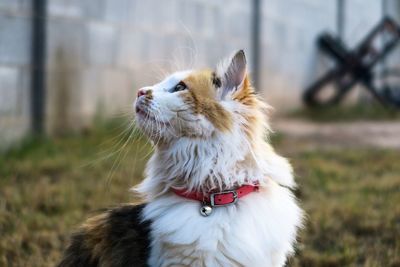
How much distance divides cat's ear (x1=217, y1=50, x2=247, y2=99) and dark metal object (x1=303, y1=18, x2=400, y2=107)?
940cm

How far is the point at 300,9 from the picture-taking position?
11102mm

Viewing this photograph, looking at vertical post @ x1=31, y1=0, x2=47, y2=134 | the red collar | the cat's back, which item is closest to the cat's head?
the red collar

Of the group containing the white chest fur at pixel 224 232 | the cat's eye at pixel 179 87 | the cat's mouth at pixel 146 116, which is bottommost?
the white chest fur at pixel 224 232

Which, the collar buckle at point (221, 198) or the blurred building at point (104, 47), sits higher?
the blurred building at point (104, 47)

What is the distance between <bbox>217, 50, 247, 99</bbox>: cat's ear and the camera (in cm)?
222

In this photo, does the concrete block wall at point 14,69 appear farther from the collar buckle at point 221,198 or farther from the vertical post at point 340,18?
the vertical post at point 340,18

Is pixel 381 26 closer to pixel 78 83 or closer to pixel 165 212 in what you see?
pixel 78 83

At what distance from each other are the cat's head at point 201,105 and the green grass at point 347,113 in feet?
27.5

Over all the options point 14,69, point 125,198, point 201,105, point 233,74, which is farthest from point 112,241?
point 14,69

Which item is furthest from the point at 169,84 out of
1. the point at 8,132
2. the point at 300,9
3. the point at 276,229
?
the point at 300,9

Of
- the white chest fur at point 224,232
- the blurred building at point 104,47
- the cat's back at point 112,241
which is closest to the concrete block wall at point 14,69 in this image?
the blurred building at point 104,47

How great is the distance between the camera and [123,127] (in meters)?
4.50

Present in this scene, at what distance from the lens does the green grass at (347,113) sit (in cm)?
1070

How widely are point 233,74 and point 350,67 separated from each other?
394 inches
